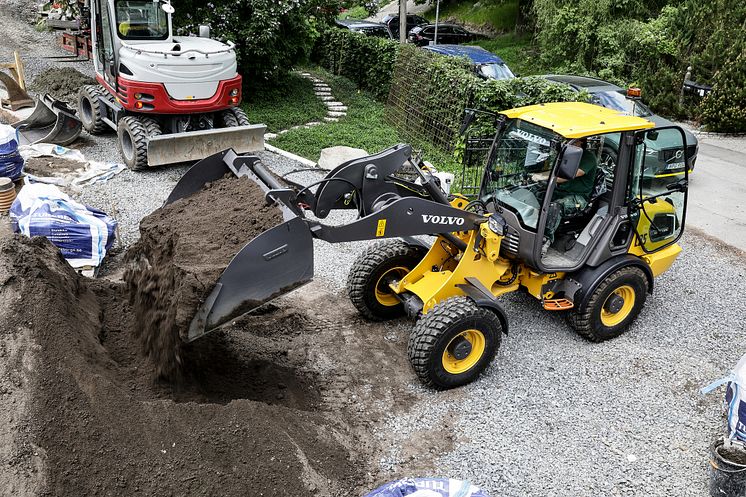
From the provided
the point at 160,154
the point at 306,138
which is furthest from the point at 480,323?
the point at 306,138

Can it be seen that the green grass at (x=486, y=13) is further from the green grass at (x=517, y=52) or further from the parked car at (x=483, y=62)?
the parked car at (x=483, y=62)

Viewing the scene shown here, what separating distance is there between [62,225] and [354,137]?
6635 millimetres

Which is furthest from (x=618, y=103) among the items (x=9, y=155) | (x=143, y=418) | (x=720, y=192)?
(x=143, y=418)

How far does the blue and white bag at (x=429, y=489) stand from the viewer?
12.7 feet

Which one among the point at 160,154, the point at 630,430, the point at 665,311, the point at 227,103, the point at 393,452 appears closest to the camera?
the point at 393,452

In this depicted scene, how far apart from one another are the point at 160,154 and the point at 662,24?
13267 millimetres

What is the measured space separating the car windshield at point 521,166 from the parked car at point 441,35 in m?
17.4

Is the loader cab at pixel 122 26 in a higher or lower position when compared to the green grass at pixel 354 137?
higher

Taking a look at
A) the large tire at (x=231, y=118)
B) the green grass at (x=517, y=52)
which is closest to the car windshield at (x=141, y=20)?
Answer: the large tire at (x=231, y=118)

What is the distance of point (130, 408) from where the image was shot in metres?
4.68

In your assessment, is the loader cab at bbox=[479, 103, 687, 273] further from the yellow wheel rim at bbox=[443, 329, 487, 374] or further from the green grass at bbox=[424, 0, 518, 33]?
the green grass at bbox=[424, 0, 518, 33]

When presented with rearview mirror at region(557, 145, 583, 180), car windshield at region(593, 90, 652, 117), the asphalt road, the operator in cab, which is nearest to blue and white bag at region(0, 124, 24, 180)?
the operator in cab

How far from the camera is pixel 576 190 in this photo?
627 cm

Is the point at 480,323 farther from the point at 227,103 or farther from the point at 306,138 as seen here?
the point at 306,138
